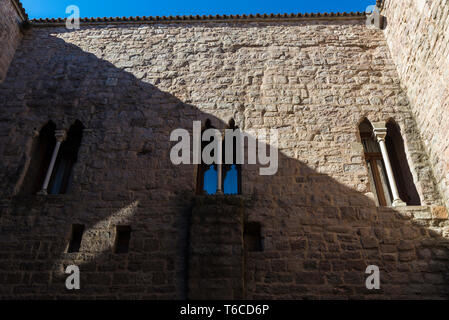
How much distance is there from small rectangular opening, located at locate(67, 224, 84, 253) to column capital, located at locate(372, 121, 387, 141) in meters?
4.42

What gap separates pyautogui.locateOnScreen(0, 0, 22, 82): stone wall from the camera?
5.96m

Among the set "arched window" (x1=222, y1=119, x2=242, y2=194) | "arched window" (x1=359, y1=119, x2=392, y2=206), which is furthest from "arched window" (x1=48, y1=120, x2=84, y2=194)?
"arched window" (x1=359, y1=119, x2=392, y2=206)

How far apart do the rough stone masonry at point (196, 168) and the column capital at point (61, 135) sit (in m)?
0.12

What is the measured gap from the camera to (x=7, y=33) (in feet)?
20.1

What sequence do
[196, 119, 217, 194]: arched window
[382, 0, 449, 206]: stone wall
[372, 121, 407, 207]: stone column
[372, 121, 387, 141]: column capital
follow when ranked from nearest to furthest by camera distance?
1. [382, 0, 449, 206]: stone wall
2. [372, 121, 407, 207]: stone column
3. [196, 119, 217, 194]: arched window
4. [372, 121, 387, 141]: column capital

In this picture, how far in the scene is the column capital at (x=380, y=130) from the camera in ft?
16.2

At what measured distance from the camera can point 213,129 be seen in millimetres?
5141

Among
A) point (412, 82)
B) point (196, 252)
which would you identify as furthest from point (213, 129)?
point (412, 82)

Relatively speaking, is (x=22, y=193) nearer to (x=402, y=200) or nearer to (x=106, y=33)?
(x=106, y=33)

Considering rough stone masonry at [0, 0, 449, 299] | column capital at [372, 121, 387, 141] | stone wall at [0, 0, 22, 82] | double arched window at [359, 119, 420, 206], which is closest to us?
rough stone masonry at [0, 0, 449, 299]

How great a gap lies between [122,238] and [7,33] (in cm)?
468

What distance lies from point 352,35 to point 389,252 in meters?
4.13

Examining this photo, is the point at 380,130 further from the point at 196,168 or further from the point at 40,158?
the point at 40,158

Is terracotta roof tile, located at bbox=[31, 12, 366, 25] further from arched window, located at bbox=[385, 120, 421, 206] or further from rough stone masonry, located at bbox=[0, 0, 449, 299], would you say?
arched window, located at bbox=[385, 120, 421, 206]
